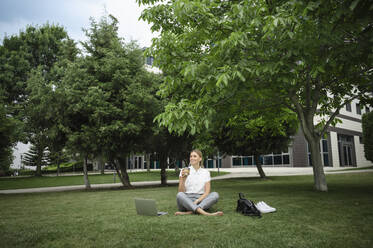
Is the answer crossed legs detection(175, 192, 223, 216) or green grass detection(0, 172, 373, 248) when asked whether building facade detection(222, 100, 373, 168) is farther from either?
green grass detection(0, 172, 373, 248)

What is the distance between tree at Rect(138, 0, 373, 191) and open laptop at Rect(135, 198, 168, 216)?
2.01 m

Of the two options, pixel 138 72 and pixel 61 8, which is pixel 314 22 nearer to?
pixel 138 72

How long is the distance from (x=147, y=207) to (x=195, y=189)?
3.61 ft

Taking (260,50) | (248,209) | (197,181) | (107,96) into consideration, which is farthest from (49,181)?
(260,50)

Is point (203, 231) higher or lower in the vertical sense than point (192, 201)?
lower

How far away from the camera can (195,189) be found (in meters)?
5.58

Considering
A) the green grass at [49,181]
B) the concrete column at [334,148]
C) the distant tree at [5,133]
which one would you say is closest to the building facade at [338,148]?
the concrete column at [334,148]

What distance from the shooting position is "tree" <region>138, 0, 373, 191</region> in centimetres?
446

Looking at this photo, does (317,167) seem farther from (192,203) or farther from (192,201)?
(192,203)

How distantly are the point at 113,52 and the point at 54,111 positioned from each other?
4472mm

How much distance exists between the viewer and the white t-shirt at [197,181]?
5.56 meters

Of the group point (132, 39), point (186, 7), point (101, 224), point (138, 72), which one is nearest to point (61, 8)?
point (132, 39)

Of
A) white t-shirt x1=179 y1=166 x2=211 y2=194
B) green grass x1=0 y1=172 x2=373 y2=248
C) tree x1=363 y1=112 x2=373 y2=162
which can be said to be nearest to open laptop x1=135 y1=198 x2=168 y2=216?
green grass x1=0 y1=172 x2=373 y2=248

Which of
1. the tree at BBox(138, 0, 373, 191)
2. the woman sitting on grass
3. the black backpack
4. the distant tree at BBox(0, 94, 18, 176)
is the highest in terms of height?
the tree at BBox(138, 0, 373, 191)
